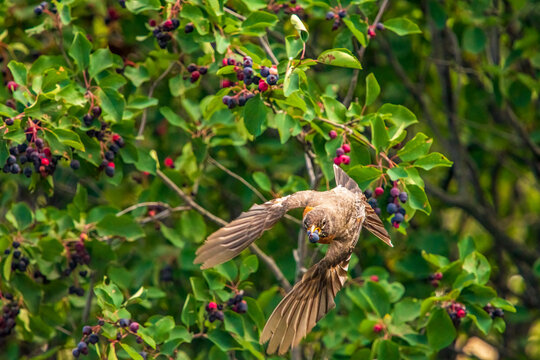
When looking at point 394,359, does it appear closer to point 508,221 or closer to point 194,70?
point 194,70

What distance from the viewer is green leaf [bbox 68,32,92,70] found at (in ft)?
14.1

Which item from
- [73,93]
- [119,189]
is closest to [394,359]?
[73,93]

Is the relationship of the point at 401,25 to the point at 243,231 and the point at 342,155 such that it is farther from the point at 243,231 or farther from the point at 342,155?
the point at 243,231

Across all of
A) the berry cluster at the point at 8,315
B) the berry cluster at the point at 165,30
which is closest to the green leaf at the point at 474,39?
the berry cluster at the point at 165,30

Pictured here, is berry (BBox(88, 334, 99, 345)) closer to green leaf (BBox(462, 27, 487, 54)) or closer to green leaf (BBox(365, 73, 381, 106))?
green leaf (BBox(365, 73, 381, 106))

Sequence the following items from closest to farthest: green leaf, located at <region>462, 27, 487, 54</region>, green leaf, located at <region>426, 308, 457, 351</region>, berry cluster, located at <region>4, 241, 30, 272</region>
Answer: green leaf, located at <region>426, 308, 457, 351</region>, berry cluster, located at <region>4, 241, 30, 272</region>, green leaf, located at <region>462, 27, 487, 54</region>

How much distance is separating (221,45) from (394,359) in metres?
1.77

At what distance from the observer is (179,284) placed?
18.0 feet

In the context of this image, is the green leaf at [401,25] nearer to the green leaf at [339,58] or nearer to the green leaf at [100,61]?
the green leaf at [339,58]

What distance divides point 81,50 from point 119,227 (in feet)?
3.16

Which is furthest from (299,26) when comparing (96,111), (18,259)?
(18,259)

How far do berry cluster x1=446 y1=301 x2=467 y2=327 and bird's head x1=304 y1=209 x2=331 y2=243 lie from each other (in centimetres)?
81

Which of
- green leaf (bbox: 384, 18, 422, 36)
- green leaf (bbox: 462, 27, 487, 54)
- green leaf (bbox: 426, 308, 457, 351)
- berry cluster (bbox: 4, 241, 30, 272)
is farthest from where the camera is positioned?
green leaf (bbox: 462, 27, 487, 54)

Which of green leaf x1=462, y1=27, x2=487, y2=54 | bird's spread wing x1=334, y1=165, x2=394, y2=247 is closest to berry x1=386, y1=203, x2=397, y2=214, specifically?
bird's spread wing x1=334, y1=165, x2=394, y2=247
